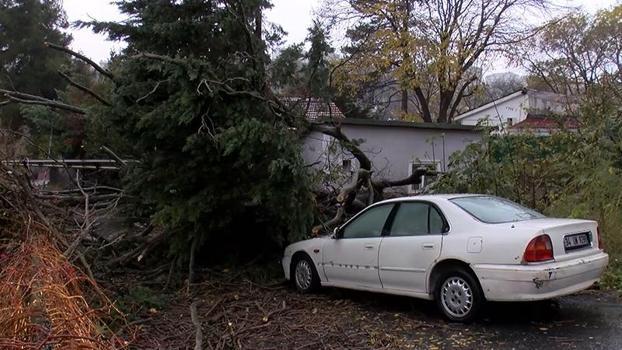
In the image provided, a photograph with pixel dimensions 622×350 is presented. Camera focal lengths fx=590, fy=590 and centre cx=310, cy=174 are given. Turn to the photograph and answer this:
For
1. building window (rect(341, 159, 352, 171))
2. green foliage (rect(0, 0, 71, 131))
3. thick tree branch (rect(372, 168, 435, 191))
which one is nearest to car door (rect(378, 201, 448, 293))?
building window (rect(341, 159, 352, 171))

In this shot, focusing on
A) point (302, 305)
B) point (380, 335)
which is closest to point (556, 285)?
point (380, 335)

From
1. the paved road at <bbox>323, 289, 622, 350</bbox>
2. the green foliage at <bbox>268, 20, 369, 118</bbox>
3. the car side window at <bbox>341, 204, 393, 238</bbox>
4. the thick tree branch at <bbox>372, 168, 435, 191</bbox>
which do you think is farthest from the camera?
the thick tree branch at <bbox>372, 168, 435, 191</bbox>

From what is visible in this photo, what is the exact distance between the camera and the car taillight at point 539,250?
5770 millimetres

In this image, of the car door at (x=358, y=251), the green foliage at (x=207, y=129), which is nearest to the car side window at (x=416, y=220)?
the car door at (x=358, y=251)

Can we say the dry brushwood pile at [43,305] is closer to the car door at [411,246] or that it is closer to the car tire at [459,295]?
the car door at [411,246]

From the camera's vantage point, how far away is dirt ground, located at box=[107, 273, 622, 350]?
5793mm

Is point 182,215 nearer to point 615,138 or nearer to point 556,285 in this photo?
point 556,285

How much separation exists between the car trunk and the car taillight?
0.19ft

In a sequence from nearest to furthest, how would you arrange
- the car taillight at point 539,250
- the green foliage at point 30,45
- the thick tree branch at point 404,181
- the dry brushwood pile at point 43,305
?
the dry brushwood pile at point 43,305, the car taillight at point 539,250, the thick tree branch at point 404,181, the green foliage at point 30,45

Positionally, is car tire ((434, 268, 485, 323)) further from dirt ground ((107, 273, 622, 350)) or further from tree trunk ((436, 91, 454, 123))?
tree trunk ((436, 91, 454, 123))

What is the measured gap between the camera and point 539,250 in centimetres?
579

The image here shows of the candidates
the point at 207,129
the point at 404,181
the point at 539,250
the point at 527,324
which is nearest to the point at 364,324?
the point at 527,324

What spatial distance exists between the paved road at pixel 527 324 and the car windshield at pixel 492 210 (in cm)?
105

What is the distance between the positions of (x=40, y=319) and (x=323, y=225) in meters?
5.76
